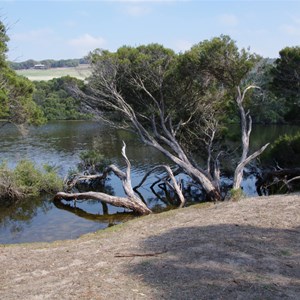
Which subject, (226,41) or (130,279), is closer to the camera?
(130,279)

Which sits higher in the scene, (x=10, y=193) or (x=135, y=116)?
(x=135, y=116)

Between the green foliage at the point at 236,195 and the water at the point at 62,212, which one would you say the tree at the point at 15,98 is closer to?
the water at the point at 62,212

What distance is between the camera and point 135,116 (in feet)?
82.7

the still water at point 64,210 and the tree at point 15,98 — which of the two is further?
the tree at point 15,98

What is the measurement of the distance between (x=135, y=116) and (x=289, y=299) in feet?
63.8

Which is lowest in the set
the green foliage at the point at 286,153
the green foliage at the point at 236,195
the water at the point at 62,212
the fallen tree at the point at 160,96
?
the water at the point at 62,212

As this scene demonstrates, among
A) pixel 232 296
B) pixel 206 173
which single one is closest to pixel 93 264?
pixel 232 296

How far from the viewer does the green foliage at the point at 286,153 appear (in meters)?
24.3

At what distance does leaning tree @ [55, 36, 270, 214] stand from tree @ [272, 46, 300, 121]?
11.2 ft

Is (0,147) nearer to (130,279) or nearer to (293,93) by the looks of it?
(293,93)

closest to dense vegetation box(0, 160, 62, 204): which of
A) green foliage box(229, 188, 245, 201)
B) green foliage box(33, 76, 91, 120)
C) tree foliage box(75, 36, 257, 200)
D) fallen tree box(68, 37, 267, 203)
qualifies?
fallen tree box(68, 37, 267, 203)

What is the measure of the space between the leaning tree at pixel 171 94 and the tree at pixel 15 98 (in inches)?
153

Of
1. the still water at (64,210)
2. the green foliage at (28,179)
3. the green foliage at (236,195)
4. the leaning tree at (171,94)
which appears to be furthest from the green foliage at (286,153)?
the green foliage at (28,179)

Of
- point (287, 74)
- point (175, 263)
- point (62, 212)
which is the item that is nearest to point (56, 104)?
point (287, 74)
